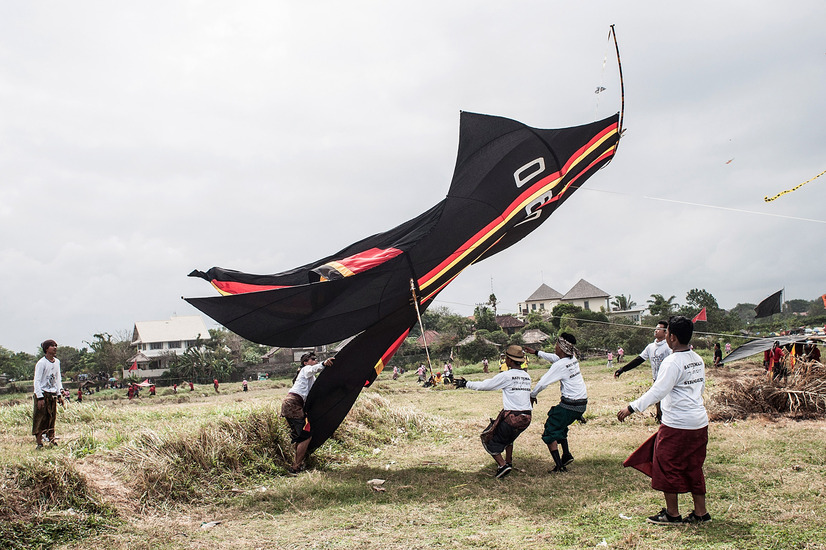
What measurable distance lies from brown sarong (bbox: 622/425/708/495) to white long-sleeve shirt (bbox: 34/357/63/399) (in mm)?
8451

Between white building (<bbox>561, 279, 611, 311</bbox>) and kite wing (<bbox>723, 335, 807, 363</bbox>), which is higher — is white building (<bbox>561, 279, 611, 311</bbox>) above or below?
above

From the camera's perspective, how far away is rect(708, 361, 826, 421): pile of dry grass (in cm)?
941

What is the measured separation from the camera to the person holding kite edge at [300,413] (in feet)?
26.9

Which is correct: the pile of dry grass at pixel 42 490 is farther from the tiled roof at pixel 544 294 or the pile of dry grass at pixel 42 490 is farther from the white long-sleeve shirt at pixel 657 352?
the tiled roof at pixel 544 294

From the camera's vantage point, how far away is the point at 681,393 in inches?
199

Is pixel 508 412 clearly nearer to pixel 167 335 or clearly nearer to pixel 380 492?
pixel 380 492

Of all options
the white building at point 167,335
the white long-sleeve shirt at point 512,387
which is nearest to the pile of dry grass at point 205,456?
the white long-sleeve shirt at point 512,387

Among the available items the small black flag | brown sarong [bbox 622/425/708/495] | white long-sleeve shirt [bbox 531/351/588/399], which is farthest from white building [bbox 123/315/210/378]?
brown sarong [bbox 622/425/708/495]

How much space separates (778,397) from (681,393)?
619cm

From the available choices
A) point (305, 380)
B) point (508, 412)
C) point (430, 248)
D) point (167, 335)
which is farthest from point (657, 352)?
point (167, 335)

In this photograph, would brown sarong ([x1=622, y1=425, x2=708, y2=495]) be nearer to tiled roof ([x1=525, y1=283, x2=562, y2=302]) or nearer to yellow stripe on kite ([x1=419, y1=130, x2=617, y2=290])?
yellow stripe on kite ([x1=419, y1=130, x2=617, y2=290])

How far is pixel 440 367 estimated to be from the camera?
41.4m

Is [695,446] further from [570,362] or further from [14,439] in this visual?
[14,439]

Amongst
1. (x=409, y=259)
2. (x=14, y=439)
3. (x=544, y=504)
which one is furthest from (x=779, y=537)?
(x=14, y=439)
